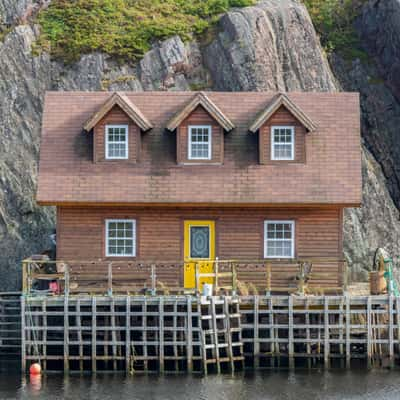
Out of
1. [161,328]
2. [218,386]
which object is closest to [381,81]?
[161,328]

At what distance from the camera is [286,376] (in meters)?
35.8

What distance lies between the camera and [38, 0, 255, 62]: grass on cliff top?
53.4m

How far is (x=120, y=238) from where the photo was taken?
39.2m

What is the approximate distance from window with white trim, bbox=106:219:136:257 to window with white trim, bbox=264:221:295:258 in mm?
4426

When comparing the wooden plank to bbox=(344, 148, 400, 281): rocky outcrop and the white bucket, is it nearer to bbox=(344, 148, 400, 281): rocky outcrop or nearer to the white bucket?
the white bucket

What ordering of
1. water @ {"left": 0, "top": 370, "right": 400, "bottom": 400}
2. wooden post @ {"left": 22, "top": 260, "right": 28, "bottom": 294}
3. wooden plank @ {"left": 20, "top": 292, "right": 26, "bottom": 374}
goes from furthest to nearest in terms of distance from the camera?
wooden post @ {"left": 22, "top": 260, "right": 28, "bottom": 294}, wooden plank @ {"left": 20, "top": 292, "right": 26, "bottom": 374}, water @ {"left": 0, "top": 370, "right": 400, "bottom": 400}

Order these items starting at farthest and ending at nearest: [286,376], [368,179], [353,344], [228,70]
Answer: [228,70] → [368,179] → [353,344] → [286,376]

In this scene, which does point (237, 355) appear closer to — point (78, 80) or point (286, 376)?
point (286, 376)

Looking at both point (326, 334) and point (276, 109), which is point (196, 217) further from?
point (326, 334)

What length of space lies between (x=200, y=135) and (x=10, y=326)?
9.59 m

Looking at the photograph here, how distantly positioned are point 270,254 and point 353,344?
4006 mm

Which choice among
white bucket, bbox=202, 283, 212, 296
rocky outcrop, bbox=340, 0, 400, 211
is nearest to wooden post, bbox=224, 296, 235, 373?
white bucket, bbox=202, 283, 212, 296

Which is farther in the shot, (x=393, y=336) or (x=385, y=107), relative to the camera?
(x=385, y=107)

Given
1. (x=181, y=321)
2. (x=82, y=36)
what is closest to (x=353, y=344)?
(x=181, y=321)
